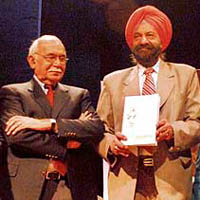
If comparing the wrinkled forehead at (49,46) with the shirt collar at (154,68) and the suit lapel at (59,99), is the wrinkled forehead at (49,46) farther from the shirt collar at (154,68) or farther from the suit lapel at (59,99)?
the shirt collar at (154,68)

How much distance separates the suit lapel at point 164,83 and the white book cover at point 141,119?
126 mm

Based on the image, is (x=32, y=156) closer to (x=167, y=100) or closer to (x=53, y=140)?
(x=53, y=140)

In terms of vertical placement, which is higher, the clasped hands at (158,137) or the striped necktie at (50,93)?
the striped necktie at (50,93)

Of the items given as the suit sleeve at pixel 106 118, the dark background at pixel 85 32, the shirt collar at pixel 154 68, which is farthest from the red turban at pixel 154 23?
the dark background at pixel 85 32

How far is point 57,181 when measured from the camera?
→ 3271mm

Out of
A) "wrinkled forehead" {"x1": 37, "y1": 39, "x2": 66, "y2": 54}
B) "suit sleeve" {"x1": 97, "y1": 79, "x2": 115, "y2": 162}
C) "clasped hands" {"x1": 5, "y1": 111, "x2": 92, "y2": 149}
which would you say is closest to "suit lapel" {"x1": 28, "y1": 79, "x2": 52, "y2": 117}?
"clasped hands" {"x1": 5, "y1": 111, "x2": 92, "y2": 149}

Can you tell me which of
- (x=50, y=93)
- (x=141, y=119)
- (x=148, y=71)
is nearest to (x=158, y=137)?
(x=141, y=119)

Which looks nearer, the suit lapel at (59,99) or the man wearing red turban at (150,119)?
the man wearing red turban at (150,119)

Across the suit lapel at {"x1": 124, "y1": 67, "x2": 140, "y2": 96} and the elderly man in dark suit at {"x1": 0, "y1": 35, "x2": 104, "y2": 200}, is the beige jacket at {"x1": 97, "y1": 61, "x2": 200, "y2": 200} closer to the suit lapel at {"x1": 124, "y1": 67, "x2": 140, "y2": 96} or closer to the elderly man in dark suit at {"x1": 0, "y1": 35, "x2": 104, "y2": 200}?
the suit lapel at {"x1": 124, "y1": 67, "x2": 140, "y2": 96}

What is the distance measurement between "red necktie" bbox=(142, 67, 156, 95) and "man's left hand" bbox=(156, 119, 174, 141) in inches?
12.0

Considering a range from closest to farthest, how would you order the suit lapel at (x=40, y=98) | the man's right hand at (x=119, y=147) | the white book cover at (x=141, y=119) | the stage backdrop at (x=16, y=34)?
the white book cover at (x=141, y=119)
the man's right hand at (x=119, y=147)
the suit lapel at (x=40, y=98)
the stage backdrop at (x=16, y=34)

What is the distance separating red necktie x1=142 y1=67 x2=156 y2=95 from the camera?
345 cm

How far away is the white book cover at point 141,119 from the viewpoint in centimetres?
316

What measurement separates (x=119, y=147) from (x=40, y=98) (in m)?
0.61
